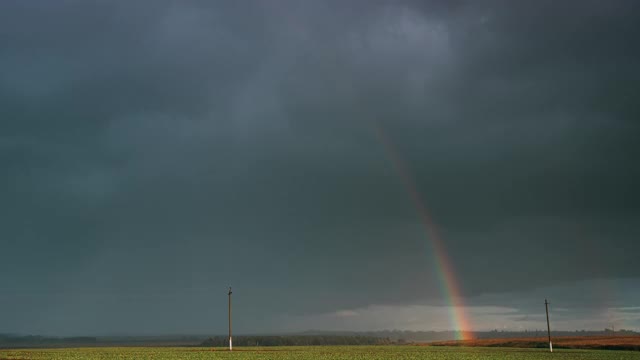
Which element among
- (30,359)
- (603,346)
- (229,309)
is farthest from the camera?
(603,346)

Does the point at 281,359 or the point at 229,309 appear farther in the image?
the point at 229,309

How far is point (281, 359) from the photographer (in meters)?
63.3

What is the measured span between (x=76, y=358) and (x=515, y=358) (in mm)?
53157

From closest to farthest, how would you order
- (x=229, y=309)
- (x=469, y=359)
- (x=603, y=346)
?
(x=469, y=359), (x=229, y=309), (x=603, y=346)

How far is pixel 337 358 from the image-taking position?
67312mm

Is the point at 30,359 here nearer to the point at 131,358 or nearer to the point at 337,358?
the point at 131,358

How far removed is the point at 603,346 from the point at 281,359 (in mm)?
75987

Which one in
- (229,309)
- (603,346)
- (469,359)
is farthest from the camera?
(603,346)

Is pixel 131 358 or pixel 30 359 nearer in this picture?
pixel 30 359

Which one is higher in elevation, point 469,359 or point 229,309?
point 229,309

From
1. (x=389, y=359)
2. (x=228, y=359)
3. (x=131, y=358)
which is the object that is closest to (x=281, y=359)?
(x=228, y=359)

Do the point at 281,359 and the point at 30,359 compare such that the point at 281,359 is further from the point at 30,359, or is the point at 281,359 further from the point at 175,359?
the point at 30,359

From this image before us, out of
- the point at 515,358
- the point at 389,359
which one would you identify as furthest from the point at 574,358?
the point at 389,359

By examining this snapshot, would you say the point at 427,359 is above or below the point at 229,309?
below
